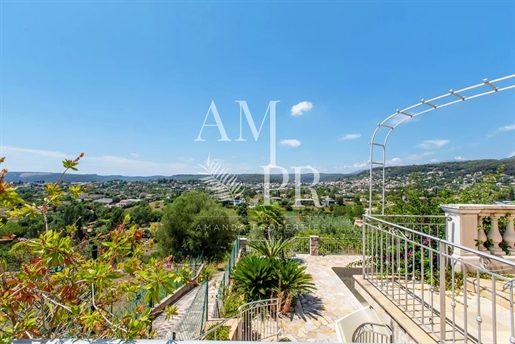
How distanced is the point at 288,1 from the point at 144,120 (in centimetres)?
698

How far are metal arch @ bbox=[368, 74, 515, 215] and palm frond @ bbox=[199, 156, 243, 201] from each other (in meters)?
6.51

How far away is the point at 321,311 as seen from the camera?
4.34 metres

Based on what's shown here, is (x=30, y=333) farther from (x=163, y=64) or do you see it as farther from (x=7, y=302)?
(x=163, y=64)

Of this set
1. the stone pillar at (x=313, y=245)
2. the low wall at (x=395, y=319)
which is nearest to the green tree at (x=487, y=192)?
the low wall at (x=395, y=319)

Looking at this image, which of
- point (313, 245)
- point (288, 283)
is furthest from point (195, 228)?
point (288, 283)

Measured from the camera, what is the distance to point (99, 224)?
1.96 m

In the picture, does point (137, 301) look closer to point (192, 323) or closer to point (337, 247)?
point (192, 323)

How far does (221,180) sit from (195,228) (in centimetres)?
726

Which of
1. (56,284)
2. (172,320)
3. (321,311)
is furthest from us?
(172,320)

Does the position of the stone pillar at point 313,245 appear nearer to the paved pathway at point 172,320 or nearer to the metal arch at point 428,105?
the paved pathway at point 172,320

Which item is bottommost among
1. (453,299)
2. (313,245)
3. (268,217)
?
(313,245)

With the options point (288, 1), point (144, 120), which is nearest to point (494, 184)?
point (288, 1)

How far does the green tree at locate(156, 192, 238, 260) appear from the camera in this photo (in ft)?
50.7

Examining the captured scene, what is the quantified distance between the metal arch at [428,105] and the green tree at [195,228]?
1277 centimetres
